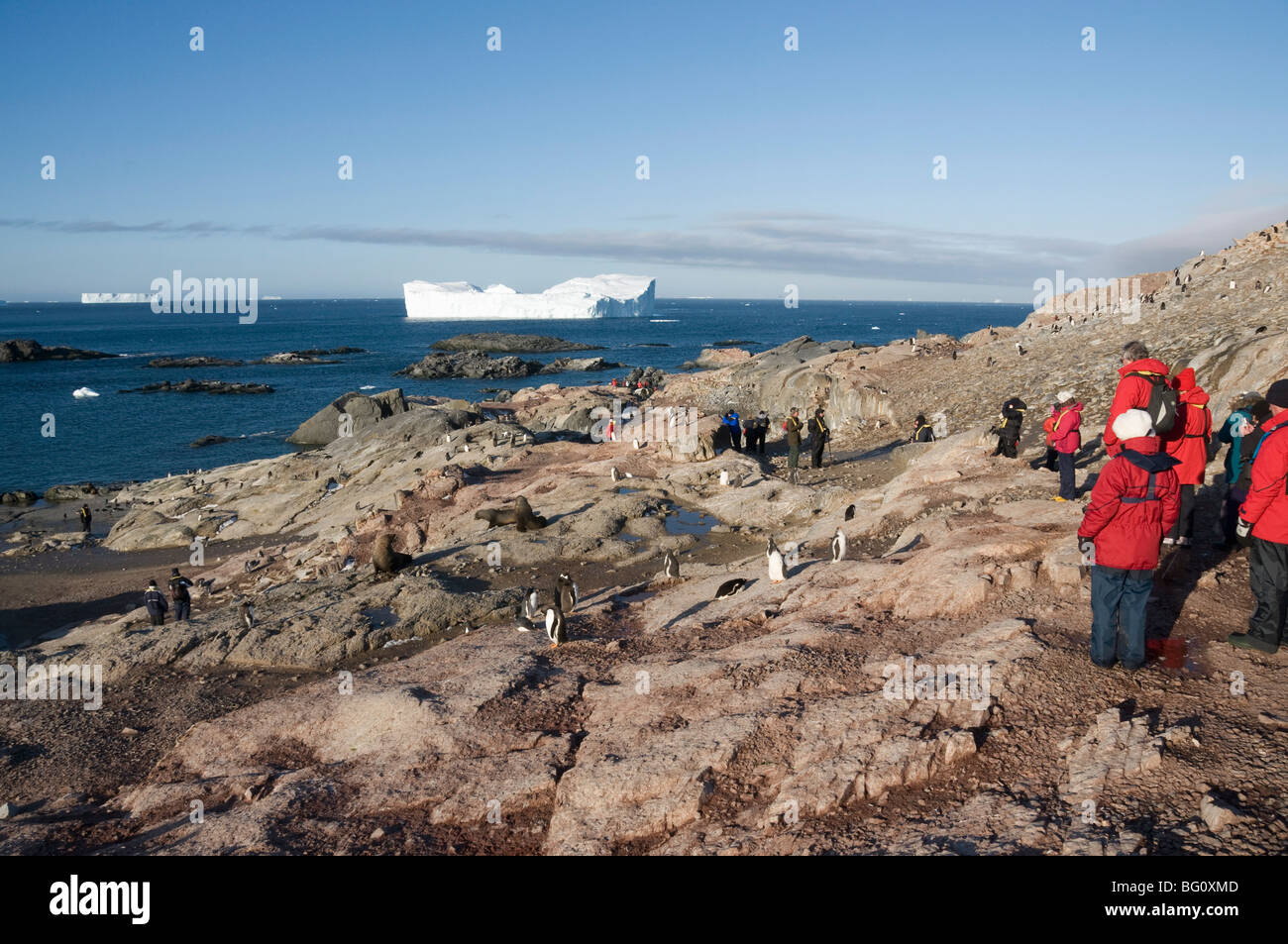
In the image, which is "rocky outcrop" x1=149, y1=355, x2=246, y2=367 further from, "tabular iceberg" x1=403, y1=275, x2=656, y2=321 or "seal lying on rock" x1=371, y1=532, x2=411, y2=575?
"seal lying on rock" x1=371, y1=532, x2=411, y2=575

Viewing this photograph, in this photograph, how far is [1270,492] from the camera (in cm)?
637

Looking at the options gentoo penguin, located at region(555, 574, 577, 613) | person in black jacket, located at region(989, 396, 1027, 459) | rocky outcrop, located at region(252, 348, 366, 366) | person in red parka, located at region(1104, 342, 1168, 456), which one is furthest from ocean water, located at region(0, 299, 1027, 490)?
person in red parka, located at region(1104, 342, 1168, 456)

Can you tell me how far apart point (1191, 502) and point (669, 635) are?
6.44 meters

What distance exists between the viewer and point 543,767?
273 inches

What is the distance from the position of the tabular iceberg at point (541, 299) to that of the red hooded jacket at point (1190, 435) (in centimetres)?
13751

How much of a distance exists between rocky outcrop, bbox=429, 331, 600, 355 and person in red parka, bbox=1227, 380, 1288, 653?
341ft

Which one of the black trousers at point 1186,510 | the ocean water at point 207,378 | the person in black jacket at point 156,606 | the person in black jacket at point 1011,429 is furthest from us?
the ocean water at point 207,378

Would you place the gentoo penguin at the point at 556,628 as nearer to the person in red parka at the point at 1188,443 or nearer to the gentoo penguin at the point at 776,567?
the gentoo penguin at the point at 776,567

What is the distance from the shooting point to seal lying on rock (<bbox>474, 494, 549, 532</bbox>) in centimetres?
1795

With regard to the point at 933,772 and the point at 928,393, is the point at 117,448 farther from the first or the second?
the point at 933,772

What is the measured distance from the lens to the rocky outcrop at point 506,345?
10856 centimetres

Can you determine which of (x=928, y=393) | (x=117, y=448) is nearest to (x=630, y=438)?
(x=928, y=393)

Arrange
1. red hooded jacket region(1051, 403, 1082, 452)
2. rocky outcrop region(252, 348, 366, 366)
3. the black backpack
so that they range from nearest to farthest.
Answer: the black backpack, red hooded jacket region(1051, 403, 1082, 452), rocky outcrop region(252, 348, 366, 366)

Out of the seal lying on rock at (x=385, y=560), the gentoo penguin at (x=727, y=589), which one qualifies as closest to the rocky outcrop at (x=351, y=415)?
the seal lying on rock at (x=385, y=560)
